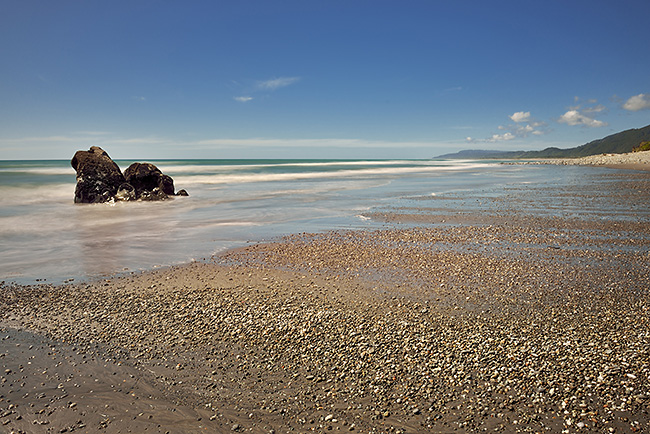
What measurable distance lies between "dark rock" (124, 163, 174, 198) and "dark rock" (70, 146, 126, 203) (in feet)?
2.19

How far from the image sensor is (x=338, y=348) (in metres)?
5.39

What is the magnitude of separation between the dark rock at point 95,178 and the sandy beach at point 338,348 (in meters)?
17.2

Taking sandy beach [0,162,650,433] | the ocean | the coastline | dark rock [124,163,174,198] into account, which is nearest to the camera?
sandy beach [0,162,650,433]

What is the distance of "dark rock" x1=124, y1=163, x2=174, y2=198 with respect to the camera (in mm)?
25469

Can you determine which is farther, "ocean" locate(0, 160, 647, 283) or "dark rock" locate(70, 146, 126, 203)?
"dark rock" locate(70, 146, 126, 203)

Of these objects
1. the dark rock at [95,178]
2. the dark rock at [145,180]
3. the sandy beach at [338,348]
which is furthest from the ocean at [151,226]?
the dark rock at [145,180]

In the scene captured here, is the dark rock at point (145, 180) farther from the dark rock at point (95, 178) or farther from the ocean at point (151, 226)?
the ocean at point (151, 226)

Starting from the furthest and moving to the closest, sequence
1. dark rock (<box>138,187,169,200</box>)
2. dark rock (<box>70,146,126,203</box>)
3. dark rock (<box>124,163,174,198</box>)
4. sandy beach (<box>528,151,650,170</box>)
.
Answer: sandy beach (<box>528,151,650,170</box>), dark rock (<box>124,163,174,198</box>), dark rock (<box>138,187,169,200</box>), dark rock (<box>70,146,126,203</box>)

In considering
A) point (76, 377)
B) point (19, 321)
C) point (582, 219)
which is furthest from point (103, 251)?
point (582, 219)

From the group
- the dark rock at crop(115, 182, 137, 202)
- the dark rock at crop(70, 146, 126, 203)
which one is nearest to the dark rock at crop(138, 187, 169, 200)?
the dark rock at crop(115, 182, 137, 202)

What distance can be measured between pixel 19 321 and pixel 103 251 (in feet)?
16.4

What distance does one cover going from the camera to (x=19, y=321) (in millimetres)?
6488

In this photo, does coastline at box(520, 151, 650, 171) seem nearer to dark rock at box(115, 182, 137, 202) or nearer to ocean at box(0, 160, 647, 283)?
ocean at box(0, 160, 647, 283)

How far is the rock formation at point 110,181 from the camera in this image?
23.7 meters
